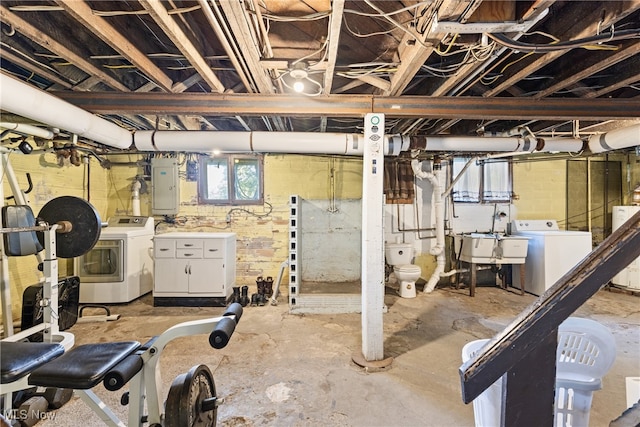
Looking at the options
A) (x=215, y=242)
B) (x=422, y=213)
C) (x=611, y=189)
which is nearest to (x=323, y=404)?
(x=215, y=242)

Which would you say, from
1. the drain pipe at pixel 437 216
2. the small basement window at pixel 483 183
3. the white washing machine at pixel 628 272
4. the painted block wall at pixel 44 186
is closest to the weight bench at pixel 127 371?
the painted block wall at pixel 44 186

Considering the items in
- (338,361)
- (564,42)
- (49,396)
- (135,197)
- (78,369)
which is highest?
(564,42)

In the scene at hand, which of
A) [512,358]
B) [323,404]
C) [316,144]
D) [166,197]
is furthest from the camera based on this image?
[166,197]

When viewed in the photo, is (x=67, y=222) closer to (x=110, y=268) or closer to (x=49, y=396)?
(x=49, y=396)

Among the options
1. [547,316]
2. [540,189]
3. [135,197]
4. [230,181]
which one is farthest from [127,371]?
[540,189]

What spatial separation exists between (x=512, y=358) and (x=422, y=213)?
15.4 ft

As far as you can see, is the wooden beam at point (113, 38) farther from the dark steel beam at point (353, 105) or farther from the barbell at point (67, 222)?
the barbell at point (67, 222)

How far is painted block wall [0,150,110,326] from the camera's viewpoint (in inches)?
132

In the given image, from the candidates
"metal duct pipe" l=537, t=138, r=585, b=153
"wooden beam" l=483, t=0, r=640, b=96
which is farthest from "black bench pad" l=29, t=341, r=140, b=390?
"metal duct pipe" l=537, t=138, r=585, b=153

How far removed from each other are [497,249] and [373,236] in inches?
115

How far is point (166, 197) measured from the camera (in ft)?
15.0

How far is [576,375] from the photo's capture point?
→ 1.14m

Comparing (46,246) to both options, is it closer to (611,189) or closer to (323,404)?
(323,404)

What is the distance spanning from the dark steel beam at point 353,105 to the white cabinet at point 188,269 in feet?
6.15
